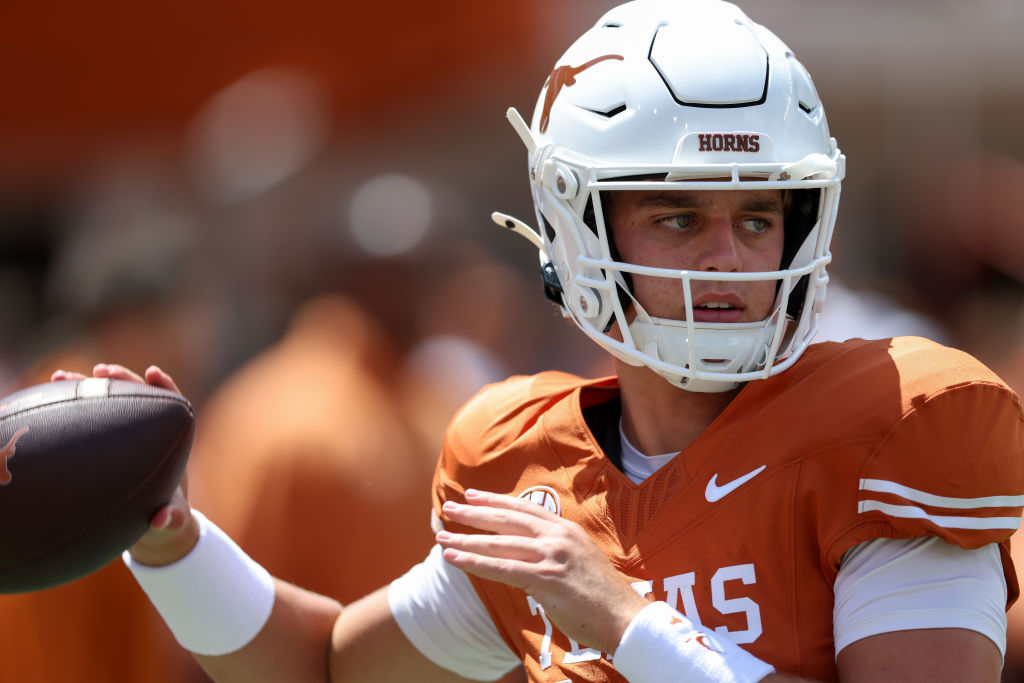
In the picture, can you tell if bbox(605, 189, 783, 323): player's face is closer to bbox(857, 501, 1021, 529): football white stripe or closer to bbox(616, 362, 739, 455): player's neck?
bbox(616, 362, 739, 455): player's neck

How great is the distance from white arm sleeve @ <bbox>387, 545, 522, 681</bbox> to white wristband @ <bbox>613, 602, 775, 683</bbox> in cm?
51

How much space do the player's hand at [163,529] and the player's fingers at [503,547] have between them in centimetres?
56

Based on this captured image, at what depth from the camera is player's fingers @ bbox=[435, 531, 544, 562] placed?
1365 mm

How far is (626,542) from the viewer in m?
1.49

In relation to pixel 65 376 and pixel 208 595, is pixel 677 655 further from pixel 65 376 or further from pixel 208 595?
pixel 65 376

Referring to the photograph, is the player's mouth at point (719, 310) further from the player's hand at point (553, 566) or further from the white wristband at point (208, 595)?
the white wristband at point (208, 595)

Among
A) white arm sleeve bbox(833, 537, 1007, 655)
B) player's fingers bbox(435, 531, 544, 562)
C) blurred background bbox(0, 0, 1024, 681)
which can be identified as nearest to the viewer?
white arm sleeve bbox(833, 537, 1007, 655)

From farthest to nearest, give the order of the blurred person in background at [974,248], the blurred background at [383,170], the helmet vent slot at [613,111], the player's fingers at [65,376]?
the blurred person in background at [974,248] → the blurred background at [383,170] → the player's fingers at [65,376] → the helmet vent slot at [613,111]

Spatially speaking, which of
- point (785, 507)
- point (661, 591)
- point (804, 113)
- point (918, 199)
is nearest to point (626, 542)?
point (661, 591)

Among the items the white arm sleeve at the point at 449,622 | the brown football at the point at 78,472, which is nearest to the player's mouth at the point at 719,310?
the white arm sleeve at the point at 449,622

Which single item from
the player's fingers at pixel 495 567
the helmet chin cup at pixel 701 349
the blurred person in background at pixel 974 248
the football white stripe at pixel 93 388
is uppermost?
the helmet chin cup at pixel 701 349

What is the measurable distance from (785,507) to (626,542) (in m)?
0.23

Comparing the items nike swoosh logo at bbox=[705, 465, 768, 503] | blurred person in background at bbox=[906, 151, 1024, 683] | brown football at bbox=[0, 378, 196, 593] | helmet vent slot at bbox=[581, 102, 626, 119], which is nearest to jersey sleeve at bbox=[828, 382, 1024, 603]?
nike swoosh logo at bbox=[705, 465, 768, 503]

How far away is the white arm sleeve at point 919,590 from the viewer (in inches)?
49.8
